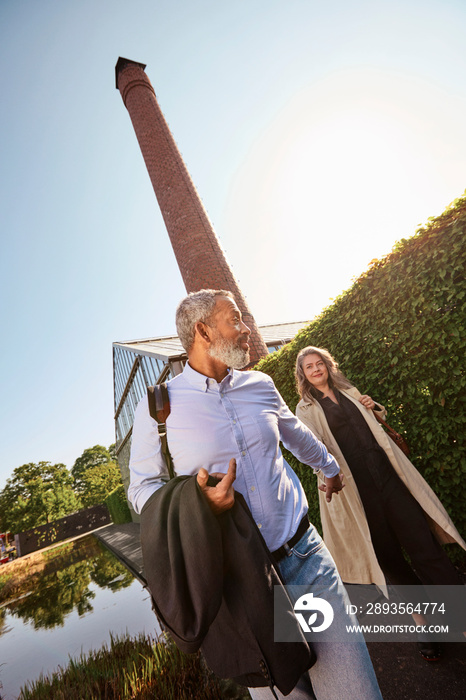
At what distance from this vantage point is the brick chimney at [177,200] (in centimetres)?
875

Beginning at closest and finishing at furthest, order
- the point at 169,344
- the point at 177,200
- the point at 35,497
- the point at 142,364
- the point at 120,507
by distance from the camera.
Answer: the point at 177,200
the point at 169,344
the point at 142,364
the point at 120,507
the point at 35,497

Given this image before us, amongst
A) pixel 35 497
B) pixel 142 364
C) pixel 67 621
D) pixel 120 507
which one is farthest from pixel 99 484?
pixel 67 621

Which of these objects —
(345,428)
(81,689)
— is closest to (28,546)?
(81,689)

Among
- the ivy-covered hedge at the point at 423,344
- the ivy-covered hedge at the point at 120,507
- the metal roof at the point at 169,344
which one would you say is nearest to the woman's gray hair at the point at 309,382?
the ivy-covered hedge at the point at 423,344

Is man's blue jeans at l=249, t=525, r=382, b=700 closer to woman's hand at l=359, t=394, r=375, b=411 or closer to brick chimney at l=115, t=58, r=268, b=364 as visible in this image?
woman's hand at l=359, t=394, r=375, b=411

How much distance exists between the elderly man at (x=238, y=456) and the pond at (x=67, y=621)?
12.5 feet

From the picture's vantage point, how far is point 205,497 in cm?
105

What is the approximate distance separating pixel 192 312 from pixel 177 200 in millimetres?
9353

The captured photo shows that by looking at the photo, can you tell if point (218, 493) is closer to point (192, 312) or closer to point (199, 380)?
point (199, 380)

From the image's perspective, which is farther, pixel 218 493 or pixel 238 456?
pixel 238 456

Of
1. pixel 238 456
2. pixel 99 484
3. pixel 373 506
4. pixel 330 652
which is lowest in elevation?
pixel 330 652

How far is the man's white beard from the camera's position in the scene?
5.16 ft

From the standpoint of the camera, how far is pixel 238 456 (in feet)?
4.52

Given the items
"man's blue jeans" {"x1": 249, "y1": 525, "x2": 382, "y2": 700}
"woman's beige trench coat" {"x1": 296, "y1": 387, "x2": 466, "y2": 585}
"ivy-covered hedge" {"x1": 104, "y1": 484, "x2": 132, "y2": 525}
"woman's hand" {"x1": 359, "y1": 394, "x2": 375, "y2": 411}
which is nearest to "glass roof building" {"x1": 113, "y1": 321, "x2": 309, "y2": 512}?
"ivy-covered hedge" {"x1": 104, "y1": 484, "x2": 132, "y2": 525}
